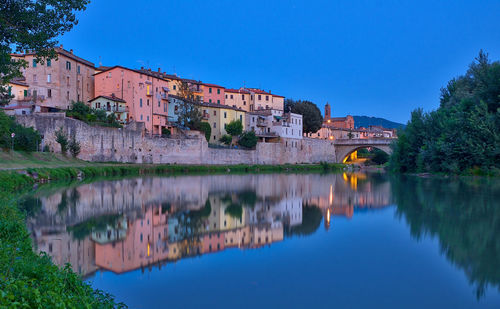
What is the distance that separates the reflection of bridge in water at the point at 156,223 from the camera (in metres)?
8.45

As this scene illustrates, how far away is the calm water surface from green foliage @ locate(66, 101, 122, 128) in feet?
92.7

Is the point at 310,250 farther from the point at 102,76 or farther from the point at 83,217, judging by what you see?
the point at 102,76

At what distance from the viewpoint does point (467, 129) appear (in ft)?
99.9

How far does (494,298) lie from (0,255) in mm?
6740

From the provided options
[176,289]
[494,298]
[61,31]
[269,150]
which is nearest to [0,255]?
[176,289]

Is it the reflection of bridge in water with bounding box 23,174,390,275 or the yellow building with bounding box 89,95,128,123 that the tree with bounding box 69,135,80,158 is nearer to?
the yellow building with bounding box 89,95,128,123

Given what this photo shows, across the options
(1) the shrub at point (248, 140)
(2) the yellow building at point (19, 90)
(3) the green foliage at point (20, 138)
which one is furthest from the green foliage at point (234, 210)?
(1) the shrub at point (248, 140)

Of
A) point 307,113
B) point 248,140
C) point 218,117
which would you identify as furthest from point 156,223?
point 307,113

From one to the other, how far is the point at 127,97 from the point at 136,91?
1331 millimetres

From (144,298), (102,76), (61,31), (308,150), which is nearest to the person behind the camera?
(144,298)

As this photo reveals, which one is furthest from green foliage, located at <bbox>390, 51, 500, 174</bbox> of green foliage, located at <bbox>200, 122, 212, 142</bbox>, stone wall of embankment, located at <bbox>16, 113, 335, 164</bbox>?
green foliage, located at <bbox>200, 122, 212, 142</bbox>

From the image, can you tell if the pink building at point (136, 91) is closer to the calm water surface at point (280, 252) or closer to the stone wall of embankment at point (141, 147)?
the stone wall of embankment at point (141, 147)

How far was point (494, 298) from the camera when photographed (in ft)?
18.7

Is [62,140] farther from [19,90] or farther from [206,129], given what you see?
[206,129]
